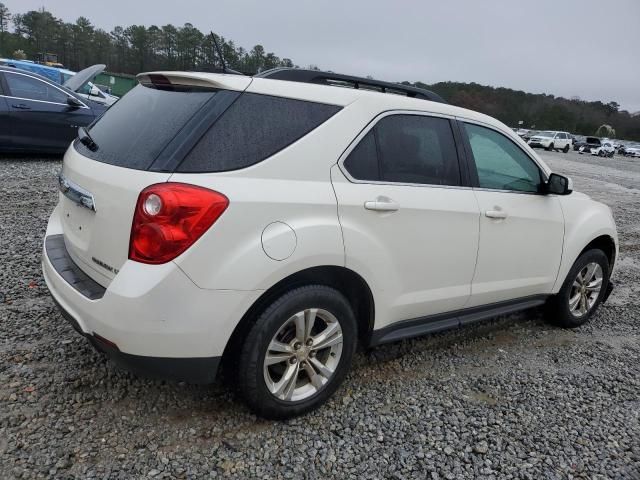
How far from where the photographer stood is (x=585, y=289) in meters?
4.26

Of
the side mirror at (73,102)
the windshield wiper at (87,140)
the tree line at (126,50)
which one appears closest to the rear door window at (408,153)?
the windshield wiper at (87,140)

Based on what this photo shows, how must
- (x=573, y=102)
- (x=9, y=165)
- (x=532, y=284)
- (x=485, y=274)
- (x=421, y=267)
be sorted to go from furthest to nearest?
(x=573, y=102)
(x=9, y=165)
(x=532, y=284)
(x=485, y=274)
(x=421, y=267)

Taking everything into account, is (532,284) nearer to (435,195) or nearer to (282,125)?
(435,195)

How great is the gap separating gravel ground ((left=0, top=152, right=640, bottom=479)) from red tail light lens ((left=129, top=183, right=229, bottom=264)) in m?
0.96

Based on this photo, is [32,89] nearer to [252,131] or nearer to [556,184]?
[252,131]

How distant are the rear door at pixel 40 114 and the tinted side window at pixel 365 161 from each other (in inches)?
303

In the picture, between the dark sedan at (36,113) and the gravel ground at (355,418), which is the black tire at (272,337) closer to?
the gravel ground at (355,418)

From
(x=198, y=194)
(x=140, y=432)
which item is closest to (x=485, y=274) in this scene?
(x=198, y=194)

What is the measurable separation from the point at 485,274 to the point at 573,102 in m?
114

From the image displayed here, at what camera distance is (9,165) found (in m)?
8.39

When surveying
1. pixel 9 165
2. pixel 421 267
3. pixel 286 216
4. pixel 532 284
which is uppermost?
pixel 286 216

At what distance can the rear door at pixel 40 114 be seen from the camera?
8234mm

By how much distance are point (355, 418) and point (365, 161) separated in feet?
4.62

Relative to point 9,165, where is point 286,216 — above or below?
above
